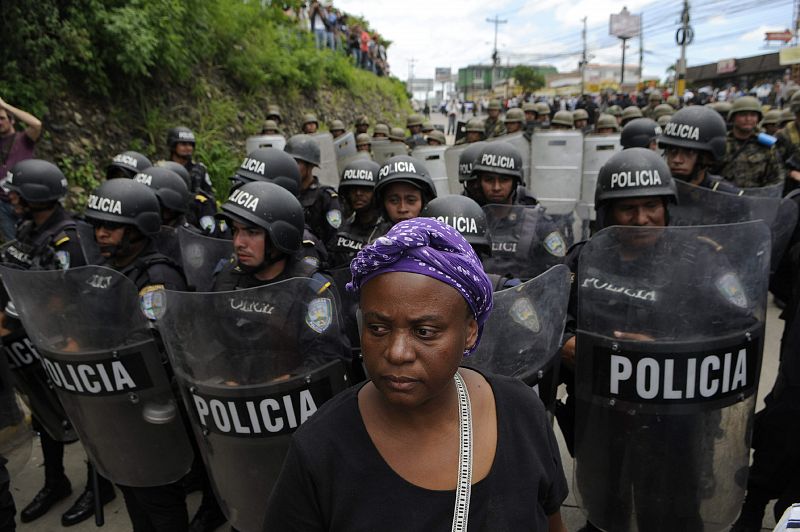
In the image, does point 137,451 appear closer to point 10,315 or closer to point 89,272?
point 89,272

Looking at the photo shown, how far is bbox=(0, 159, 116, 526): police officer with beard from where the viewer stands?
3.49 m

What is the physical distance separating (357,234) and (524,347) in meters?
2.81

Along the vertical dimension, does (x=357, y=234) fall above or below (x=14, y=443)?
above

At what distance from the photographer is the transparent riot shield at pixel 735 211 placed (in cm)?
314

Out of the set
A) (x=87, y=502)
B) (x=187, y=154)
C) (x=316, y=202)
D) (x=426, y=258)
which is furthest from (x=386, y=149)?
(x=426, y=258)

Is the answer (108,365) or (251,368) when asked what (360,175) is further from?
(251,368)

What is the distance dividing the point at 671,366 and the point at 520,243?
1.82 m

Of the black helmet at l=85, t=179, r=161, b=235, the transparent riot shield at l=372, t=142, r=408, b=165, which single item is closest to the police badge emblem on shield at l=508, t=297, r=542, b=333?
the black helmet at l=85, t=179, r=161, b=235

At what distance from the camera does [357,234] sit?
480 cm

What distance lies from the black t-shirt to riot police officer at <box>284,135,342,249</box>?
4.15 m

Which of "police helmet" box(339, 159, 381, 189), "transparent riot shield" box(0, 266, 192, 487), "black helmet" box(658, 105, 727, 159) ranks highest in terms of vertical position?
"black helmet" box(658, 105, 727, 159)

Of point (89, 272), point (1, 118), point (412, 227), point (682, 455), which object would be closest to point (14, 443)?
point (89, 272)

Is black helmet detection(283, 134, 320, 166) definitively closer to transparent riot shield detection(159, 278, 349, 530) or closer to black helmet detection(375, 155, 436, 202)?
black helmet detection(375, 155, 436, 202)

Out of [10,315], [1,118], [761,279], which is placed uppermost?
[1,118]
